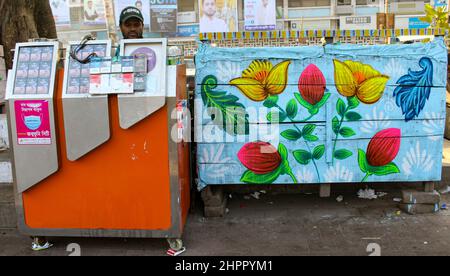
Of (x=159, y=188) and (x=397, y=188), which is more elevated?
(x=159, y=188)

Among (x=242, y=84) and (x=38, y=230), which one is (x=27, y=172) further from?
(x=242, y=84)

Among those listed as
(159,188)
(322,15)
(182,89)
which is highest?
(322,15)

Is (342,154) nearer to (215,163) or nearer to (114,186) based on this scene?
(215,163)

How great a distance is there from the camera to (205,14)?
32.2 metres

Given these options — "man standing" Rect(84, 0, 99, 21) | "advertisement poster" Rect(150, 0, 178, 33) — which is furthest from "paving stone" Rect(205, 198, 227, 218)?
"man standing" Rect(84, 0, 99, 21)

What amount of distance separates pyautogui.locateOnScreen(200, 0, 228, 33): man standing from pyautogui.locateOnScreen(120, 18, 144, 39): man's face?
28402mm

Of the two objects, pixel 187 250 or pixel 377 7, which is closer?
pixel 187 250

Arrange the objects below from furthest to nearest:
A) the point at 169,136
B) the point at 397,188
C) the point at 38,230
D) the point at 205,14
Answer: the point at 205,14, the point at 397,188, the point at 38,230, the point at 169,136

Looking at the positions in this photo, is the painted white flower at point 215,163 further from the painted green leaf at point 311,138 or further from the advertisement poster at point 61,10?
the advertisement poster at point 61,10

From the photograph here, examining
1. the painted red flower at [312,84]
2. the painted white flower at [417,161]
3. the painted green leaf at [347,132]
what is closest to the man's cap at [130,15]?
the painted red flower at [312,84]

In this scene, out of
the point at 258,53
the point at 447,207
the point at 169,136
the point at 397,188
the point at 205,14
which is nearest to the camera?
the point at 169,136

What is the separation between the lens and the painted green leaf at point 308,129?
4039 millimetres

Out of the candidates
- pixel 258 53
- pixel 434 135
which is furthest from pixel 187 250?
pixel 434 135

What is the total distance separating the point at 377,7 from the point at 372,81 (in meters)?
31.7
